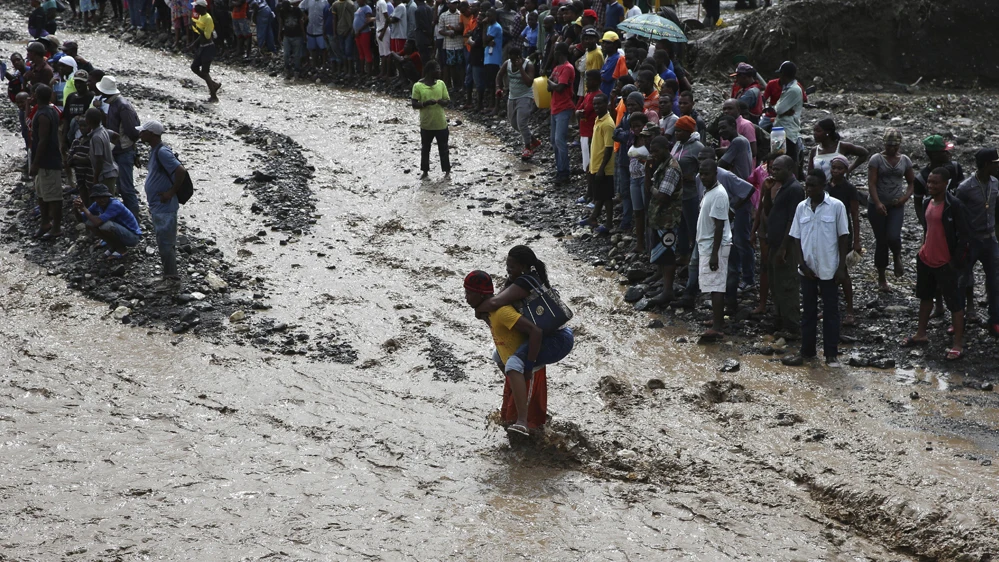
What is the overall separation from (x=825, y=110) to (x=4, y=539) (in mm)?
12452

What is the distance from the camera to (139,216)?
11664 mm

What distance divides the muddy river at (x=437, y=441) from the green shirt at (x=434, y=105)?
9.27 ft

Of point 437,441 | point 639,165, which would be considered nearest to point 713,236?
point 639,165

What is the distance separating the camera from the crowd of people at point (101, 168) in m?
9.70

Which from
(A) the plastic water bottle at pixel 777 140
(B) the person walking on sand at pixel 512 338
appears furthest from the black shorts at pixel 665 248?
(B) the person walking on sand at pixel 512 338

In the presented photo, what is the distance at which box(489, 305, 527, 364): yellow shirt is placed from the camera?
21.1 feet

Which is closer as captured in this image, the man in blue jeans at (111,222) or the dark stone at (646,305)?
the dark stone at (646,305)

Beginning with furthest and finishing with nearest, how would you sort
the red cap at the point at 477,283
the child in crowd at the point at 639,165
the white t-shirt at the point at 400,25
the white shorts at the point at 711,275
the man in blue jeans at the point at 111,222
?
the white t-shirt at the point at 400,25 → the man in blue jeans at the point at 111,222 → the child in crowd at the point at 639,165 → the white shorts at the point at 711,275 → the red cap at the point at 477,283

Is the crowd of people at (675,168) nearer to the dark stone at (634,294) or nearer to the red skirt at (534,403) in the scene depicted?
the dark stone at (634,294)

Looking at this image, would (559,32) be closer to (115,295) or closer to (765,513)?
(115,295)

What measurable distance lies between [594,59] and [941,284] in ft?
21.1

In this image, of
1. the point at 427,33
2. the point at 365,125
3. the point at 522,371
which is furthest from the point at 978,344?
the point at 427,33

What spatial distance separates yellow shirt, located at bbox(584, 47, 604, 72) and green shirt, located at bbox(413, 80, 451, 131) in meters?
2.08

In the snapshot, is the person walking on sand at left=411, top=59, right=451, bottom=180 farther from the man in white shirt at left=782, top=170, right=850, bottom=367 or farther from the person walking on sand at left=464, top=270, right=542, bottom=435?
the person walking on sand at left=464, top=270, right=542, bottom=435
